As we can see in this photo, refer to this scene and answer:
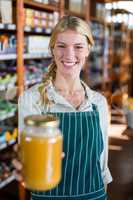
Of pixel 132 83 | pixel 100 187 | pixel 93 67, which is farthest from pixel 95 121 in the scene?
pixel 132 83

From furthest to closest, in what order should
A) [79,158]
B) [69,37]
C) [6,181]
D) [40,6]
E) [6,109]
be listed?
1. [40,6]
2. [6,181]
3. [6,109]
4. [79,158]
5. [69,37]

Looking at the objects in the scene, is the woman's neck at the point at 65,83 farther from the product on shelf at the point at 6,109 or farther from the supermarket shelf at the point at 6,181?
the supermarket shelf at the point at 6,181

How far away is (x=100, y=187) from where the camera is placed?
4.94ft

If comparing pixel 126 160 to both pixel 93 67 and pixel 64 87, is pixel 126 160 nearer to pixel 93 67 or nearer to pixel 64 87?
pixel 64 87

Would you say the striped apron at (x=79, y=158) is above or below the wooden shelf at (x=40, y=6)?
below

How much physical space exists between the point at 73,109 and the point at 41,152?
0.60 m

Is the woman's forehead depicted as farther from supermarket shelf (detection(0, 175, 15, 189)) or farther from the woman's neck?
supermarket shelf (detection(0, 175, 15, 189))

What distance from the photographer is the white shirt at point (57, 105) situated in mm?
1342

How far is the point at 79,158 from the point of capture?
4.61ft

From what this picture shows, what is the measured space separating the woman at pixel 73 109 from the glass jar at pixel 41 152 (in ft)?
1.55

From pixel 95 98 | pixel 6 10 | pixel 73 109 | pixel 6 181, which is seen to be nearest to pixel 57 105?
pixel 73 109

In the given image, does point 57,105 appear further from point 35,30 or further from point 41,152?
point 35,30

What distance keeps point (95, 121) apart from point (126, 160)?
1076 mm

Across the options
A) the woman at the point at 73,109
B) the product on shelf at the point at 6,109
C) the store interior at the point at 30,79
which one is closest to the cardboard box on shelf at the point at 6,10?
the store interior at the point at 30,79
